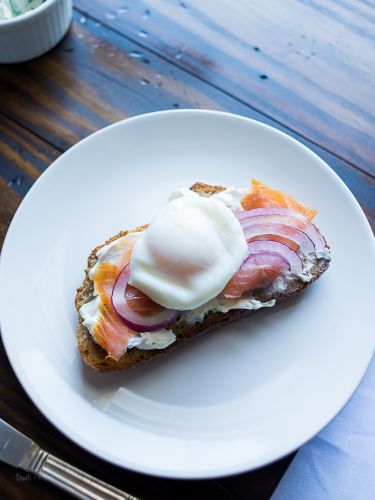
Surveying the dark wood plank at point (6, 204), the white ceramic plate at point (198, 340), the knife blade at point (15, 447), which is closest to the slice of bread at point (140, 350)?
the white ceramic plate at point (198, 340)

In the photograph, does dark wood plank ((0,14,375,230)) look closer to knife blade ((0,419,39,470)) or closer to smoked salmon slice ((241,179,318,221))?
smoked salmon slice ((241,179,318,221))

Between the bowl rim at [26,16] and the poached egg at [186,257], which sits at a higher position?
the bowl rim at [26,16]

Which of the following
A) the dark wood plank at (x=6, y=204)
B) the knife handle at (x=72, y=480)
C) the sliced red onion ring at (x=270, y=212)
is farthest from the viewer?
the dark wood plank at (x=6, y=204)

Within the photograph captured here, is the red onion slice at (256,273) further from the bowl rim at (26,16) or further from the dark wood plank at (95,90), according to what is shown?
the bowl rim at (26,16)

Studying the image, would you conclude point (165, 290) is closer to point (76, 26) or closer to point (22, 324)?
point (22, 324)

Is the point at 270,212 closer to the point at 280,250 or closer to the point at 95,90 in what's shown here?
the point at 280,250

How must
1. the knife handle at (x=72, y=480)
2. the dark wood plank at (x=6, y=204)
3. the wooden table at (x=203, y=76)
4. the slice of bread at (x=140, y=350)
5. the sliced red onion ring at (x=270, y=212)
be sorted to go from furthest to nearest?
the wooden table at (x=203, y=76) → the dark wood plank at (x=6, y=204) → the sliced red onion ring at (x=270, y=212) → the slice of bread at (x=140, y=350) → the knife handle at (x=72, y=480)
